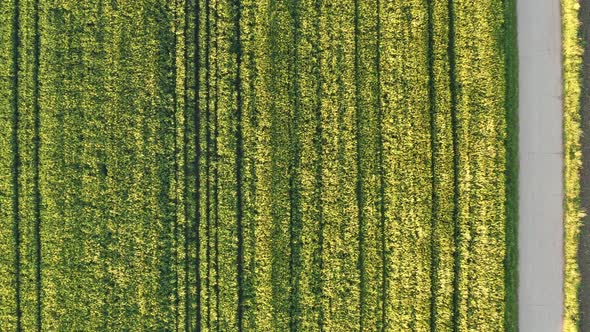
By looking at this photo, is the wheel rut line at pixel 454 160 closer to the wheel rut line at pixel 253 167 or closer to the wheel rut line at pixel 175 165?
the wheel rut line at pixel 253 167

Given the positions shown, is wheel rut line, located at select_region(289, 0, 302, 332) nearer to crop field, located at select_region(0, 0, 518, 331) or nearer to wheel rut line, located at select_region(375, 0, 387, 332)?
crop field, located at select_region(0, 0, 518, 331)

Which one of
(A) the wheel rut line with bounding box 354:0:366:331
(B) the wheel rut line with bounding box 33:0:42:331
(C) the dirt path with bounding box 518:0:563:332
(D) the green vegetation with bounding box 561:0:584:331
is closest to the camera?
(D) the green vegetation with bounding box 561:0:584:331

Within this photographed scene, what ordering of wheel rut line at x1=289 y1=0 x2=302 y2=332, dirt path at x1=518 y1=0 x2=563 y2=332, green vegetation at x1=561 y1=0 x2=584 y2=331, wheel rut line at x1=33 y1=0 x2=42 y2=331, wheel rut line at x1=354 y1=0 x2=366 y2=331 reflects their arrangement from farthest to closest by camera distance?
1. wheel rut line at x1=33 y1=0 x2=42 y2=331
2. wheel rut line at x1=289 y1=0 x2=302 y2=332
3. wheel rut line at x1=354 y1=0 x2=366 y2=331
4. dirt path at x1=518 y1=0 x2=563 y2=332
5. green vegetation at x1=561 y1=0 x2=584 y2=331

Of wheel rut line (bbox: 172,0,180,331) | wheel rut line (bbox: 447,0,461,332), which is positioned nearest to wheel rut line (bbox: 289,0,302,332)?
wheel rut line (bbox: 172,0,180,331)

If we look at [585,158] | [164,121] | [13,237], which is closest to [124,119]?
[164,121]

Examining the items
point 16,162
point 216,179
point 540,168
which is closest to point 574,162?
point 540,168

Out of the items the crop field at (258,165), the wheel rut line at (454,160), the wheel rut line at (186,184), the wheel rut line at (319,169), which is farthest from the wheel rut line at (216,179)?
the wheel rut line at (454,160)

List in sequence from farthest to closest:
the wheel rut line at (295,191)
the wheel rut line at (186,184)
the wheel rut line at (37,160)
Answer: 1. the wheel rut line at (37,160)
2. the wheel rut line at (186,184)
3. the wheel rut line at (295,191)
